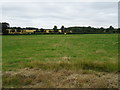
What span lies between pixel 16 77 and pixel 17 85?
55 cm

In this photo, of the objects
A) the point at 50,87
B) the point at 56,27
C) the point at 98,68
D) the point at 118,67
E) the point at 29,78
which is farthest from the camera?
the point at 56,27

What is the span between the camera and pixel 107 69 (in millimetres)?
4914

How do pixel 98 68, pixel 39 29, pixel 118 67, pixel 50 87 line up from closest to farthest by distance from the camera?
pixel 50 87 → pixel 118 67 → pixel 98 68 → pixel 39 29

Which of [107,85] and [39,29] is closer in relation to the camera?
[107,85]

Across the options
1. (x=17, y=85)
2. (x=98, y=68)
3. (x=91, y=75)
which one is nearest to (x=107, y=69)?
(x=98, y=68)

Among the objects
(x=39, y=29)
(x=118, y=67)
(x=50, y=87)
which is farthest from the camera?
(x=39, y=29)

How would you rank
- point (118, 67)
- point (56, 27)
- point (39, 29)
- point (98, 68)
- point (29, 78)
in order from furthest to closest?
point (56, 27) < point (39, 29) < point (98, 68) < point (118, 67) < point (29, 78)

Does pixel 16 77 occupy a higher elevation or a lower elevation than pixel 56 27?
lower

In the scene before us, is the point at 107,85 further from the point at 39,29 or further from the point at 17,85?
the point at 39,29

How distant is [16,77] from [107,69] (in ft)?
11.2

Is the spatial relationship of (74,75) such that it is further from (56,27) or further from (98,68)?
(56,27)

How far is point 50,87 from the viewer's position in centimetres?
355

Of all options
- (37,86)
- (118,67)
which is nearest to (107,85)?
(118,67)

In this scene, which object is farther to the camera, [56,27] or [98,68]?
[56,27]
